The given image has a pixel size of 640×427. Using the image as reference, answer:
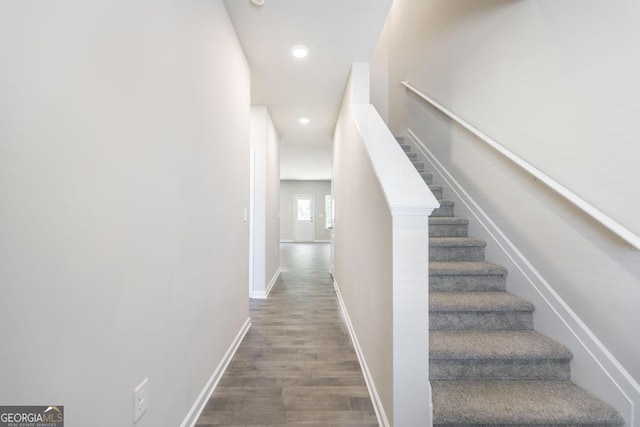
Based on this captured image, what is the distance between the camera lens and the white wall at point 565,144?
4.09 ft

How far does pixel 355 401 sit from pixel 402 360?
680 millimetres

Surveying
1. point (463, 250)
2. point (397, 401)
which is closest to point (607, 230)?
point (463, 250)

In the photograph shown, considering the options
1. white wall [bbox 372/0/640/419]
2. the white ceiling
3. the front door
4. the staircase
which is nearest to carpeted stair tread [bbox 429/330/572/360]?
the staircase

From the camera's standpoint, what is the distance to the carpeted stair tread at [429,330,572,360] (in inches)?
57.2

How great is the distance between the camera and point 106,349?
0.84 metres

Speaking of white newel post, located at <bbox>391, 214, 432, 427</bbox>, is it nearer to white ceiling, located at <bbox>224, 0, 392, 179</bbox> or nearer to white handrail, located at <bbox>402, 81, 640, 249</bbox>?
white handrail, located at <bbox>402, 81, 640, 249</bbox>

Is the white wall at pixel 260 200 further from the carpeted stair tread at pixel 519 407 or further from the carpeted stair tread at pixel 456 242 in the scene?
the carpeted stair tread at pixel 519 407

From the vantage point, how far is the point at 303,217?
11336 millimetres

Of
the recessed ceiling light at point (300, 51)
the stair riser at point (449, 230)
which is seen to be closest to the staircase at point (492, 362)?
the stair riser at point (449, 230)

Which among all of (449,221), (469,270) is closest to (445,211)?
(449,221)

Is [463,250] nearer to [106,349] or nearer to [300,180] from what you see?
[106,349]

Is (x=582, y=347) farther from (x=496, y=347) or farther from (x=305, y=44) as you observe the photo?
(x=305, y=44)

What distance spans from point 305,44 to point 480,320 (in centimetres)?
249

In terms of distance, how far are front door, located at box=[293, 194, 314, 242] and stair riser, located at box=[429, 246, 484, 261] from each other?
919 centimetres
